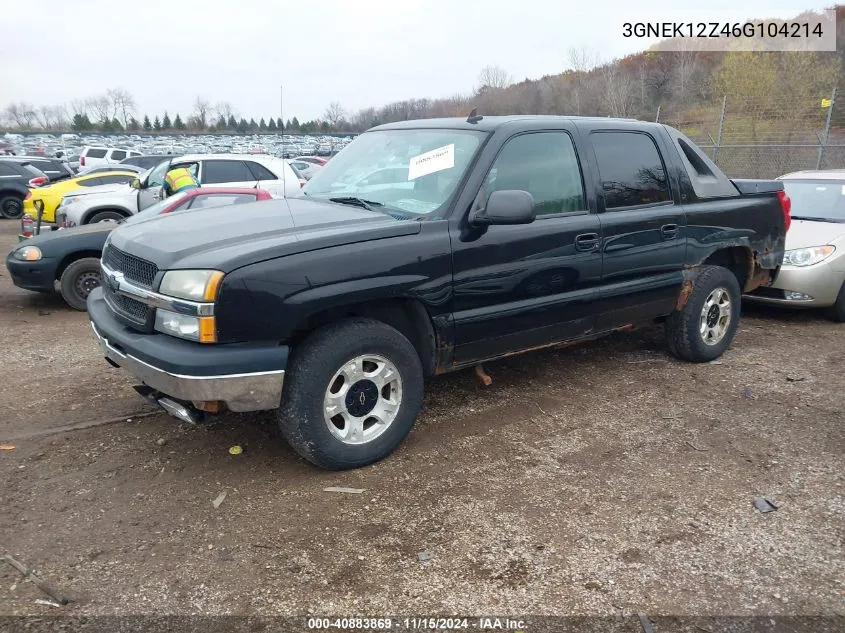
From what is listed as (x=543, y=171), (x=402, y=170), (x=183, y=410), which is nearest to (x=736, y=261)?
(x=543, y=171)

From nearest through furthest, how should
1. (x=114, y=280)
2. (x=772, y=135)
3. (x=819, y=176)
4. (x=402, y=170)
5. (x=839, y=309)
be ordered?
(x=114, y=280) < (x=402, y=170) < (x=839, y=309) < (x=819, y=176) < (x=772, y=135)

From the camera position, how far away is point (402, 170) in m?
4.10

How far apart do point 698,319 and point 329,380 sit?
3216 millimetres

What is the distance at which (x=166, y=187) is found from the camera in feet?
31.9

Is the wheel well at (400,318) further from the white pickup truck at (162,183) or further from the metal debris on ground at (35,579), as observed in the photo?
the white pickup truck at (162,183)

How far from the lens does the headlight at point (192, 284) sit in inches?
116

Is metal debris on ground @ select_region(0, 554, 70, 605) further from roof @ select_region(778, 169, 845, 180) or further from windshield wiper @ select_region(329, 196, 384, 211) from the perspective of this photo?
roof @ select_region(778, 169, 845, 180)

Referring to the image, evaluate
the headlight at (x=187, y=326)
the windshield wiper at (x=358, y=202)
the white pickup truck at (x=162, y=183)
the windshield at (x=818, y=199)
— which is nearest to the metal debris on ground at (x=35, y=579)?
the headlight at (x=187, y=326)

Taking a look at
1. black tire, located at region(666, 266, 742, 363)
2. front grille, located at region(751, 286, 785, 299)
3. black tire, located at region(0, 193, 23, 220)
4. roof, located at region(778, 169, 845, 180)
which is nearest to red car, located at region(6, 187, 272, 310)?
black tire, located at region(666, 266, 742, 363)

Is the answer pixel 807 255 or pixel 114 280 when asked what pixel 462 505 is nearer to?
pixel 114 280

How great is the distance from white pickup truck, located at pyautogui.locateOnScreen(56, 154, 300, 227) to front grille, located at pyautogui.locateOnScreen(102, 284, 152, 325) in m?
6.58

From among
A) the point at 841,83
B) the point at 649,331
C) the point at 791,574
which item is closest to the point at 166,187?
the point at 649,331

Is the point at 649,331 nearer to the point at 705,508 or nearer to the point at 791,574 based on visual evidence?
the point at 705,508

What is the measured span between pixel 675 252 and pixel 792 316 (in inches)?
127
